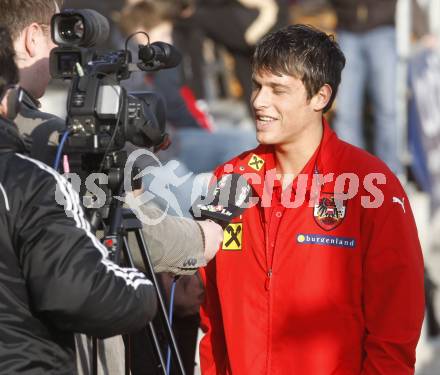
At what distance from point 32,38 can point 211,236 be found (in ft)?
2.74

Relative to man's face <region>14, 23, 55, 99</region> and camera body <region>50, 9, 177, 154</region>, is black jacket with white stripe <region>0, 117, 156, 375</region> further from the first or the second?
man's face <region>14, 23, 55, 99</region>

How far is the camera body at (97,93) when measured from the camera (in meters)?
2.64

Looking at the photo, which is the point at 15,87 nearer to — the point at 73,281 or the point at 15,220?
the point at 15,220

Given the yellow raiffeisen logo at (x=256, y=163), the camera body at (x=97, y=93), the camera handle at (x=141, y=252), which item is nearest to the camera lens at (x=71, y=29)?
the camera body at (x=97, y=93)

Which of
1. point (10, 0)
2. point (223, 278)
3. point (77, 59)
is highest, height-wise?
point (10, 0)

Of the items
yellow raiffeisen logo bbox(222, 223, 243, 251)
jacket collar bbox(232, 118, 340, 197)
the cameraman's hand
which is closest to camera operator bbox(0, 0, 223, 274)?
the cameraman's hand

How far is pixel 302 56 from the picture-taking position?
3160 millimetres

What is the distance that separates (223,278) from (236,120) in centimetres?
677

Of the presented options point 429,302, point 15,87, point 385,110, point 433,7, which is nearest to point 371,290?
point 15,87

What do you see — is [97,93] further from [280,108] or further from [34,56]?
[280,108]

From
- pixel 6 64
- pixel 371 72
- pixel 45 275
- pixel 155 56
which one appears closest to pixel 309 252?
pixel 155 56

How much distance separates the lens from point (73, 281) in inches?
89.3

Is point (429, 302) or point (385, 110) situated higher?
point (385, 110)

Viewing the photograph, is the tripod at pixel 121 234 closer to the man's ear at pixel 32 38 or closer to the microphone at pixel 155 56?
the microphone at pixel 155 56
